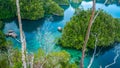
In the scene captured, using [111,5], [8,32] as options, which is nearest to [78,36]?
[8,32]

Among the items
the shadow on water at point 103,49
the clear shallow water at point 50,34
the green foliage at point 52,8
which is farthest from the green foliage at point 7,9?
the shadow on water at point 103,49

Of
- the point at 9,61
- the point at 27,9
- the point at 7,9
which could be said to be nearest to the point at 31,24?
the point at 27,9

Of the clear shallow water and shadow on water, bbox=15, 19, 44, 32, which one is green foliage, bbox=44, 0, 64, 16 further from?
shadow on water, bbox=15, 19, 44, 32

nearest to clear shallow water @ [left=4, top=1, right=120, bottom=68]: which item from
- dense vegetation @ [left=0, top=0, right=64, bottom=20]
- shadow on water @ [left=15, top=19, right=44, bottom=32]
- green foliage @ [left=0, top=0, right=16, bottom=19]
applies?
shadow on water @ [left=15, top=19, right=44, bottom=32]

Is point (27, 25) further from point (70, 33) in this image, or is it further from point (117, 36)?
point (117, 36)

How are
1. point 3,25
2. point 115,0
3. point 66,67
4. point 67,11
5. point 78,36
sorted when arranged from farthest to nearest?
point 115,0 < point 67,11 < point 3,25 < point 78,36 < point 66,67

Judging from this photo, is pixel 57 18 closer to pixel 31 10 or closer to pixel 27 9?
pixel 31 10

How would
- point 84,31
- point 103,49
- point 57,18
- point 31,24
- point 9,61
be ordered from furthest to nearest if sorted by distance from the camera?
point 57,18 → point 31,24 → point 84,31 → point 103,49 → point 9,61
